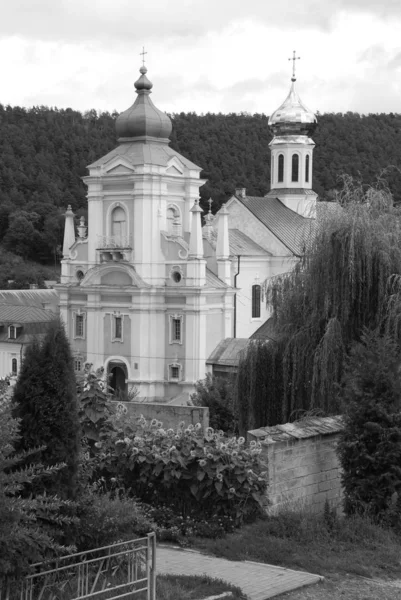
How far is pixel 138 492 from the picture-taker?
40.5 ft

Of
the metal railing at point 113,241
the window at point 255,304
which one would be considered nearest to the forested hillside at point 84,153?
the window at point 255,304

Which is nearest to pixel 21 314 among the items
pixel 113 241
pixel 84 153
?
pixel 113 241

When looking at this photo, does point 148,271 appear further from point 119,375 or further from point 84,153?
point 84,153

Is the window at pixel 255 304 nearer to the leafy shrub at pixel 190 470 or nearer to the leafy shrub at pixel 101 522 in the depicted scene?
the leafy shrub at pixel 190 470

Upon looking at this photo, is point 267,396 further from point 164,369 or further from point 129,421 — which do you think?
point 164,369

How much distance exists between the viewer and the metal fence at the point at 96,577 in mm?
8602

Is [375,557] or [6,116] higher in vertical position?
[6,116]

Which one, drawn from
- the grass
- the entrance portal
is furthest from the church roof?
the grass

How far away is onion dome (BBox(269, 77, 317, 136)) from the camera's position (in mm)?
50938

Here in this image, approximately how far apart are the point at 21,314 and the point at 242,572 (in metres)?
40.9

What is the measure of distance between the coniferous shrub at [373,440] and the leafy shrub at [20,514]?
16.3 ft

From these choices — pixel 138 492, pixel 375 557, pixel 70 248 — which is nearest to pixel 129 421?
pixel 138 492

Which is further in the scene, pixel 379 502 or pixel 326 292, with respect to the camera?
pixel 326 292

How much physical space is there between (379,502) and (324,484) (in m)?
1.01
